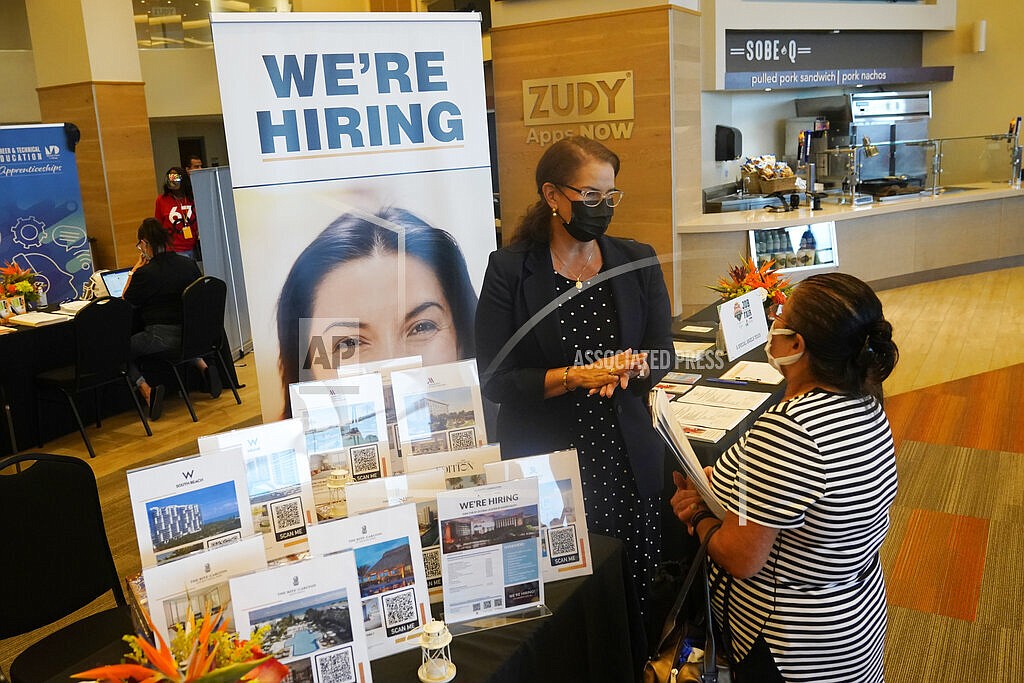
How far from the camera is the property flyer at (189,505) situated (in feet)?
4.80

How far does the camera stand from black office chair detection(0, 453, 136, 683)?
2.28 meters

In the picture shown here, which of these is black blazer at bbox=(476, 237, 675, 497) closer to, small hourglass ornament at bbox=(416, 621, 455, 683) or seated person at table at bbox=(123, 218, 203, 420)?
small hourglass ornament at bbox=(416, 621, 455, 683)

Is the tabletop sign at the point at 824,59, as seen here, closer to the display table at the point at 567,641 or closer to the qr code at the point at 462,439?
the qr code at the point at 462,439

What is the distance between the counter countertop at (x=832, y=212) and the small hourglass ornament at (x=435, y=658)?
5588 millimetres

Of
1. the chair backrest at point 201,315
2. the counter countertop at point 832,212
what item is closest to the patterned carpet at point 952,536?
the chair backrest at point 201,315

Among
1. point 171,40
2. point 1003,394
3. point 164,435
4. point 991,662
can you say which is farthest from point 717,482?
point 171,40

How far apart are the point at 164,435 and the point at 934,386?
5240mm

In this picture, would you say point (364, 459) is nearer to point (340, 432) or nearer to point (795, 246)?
point (340, 432)

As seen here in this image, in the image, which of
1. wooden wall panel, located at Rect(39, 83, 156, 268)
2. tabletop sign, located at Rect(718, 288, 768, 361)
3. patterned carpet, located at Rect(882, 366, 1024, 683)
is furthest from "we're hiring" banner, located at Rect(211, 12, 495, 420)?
wooden wall panel, located at Rect(39, 83, 156, 268)

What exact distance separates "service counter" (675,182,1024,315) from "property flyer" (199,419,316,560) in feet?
15.5

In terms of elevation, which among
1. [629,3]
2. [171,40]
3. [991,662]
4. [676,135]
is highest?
[171,40]

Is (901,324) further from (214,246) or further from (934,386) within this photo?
(214,246)

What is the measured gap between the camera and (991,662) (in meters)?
2.68

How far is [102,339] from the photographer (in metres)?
5.22
